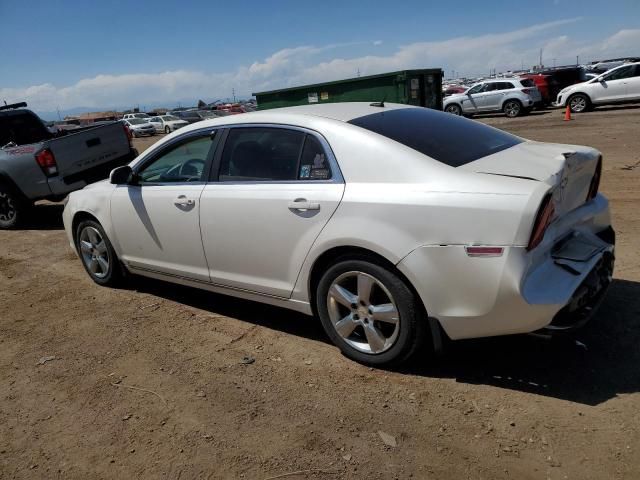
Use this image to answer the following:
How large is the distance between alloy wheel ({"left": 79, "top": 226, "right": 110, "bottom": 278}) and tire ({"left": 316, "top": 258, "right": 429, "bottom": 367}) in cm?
260

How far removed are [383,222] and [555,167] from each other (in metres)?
0.98

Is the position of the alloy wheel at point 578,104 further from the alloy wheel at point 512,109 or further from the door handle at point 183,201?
the door handle at point 183,201

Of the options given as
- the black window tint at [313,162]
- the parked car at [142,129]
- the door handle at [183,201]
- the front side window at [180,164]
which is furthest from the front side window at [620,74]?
the parked car at [142,129]

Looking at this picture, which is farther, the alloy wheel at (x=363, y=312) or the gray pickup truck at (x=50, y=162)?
the gray pickup truck at (x=50, y=162)

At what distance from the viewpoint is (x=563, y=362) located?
324 cm

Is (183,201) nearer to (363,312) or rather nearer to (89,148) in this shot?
(363,312)

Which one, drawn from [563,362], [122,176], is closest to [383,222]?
[563,362]

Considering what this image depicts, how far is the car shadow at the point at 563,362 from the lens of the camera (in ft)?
9.80

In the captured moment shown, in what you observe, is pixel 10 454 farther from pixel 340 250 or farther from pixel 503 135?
pixel 503 135

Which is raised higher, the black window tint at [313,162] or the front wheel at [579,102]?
the black window tint at [313,162]

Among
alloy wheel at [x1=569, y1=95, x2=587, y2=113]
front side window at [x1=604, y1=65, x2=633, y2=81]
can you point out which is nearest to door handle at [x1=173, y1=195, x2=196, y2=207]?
alloy wheel at [x1=569, y1=95, x2=587, y2=113]

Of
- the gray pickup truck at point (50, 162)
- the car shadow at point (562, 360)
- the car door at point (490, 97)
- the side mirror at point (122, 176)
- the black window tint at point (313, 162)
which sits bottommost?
the car door at point (490, 97)

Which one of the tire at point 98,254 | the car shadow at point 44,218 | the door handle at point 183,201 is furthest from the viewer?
the car shadow at point 44,218

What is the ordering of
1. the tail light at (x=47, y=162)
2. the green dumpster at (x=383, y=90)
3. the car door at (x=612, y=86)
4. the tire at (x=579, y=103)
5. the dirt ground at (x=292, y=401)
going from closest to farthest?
the dirt ground at (x=292, y=401)
the tail light at (x=47, y=162)
the green dumpster at (x=383, y=90)
the car door at (x=612, y=86)
the tire at (x=579, y=103)
